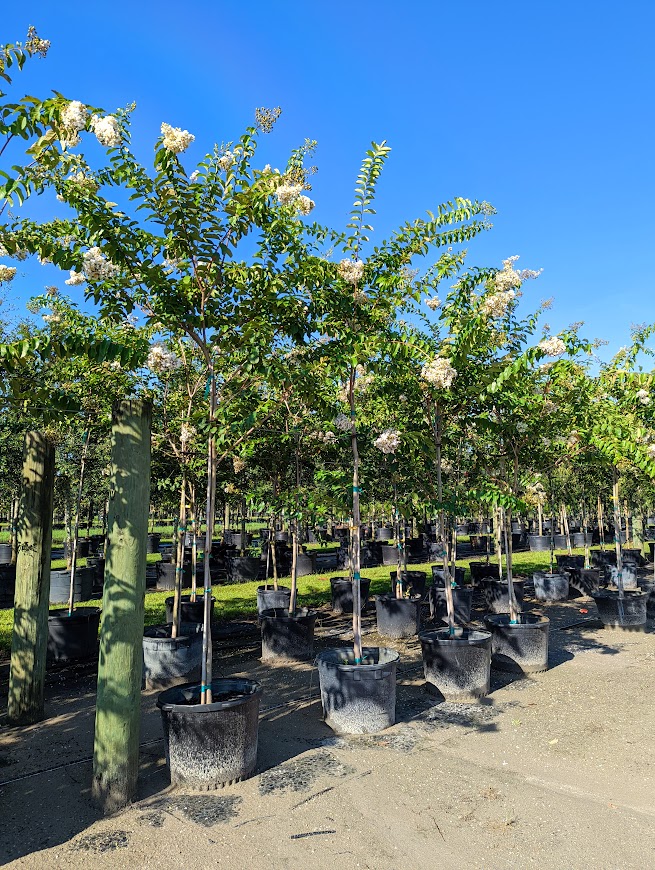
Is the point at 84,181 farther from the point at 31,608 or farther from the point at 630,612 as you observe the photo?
the point at 630,612

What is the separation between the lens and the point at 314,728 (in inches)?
231

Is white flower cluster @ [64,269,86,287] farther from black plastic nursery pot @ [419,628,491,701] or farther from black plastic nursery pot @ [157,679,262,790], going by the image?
black plastic nursery pot @ [419,628,491,701]

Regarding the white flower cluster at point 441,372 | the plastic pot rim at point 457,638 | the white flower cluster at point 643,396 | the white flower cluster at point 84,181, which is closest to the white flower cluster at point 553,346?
the white flower cluster at point 441,372

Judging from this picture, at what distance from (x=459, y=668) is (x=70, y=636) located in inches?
220

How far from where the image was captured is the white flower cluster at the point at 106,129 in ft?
13.1

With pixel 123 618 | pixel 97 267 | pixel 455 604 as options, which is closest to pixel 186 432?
pixel 97 267

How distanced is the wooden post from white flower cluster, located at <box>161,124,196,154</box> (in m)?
3.71

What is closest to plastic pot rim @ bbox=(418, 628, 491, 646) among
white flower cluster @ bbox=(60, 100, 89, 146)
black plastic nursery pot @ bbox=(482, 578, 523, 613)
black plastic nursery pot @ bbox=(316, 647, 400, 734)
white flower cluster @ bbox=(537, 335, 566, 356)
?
black plastic nursery pot @ bbox=(316, 647, 400, 734)

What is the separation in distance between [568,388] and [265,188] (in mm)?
5103

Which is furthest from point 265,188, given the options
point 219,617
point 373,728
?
point 219,617

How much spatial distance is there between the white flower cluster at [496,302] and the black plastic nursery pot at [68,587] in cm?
1230

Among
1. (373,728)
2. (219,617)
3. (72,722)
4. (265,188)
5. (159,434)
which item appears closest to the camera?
(265,188)

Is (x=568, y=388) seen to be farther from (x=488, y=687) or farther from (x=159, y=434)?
(x=159, y=434)

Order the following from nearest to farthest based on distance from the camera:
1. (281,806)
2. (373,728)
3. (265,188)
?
1. (281,806)
2. (265,188)
3. (373,728)
